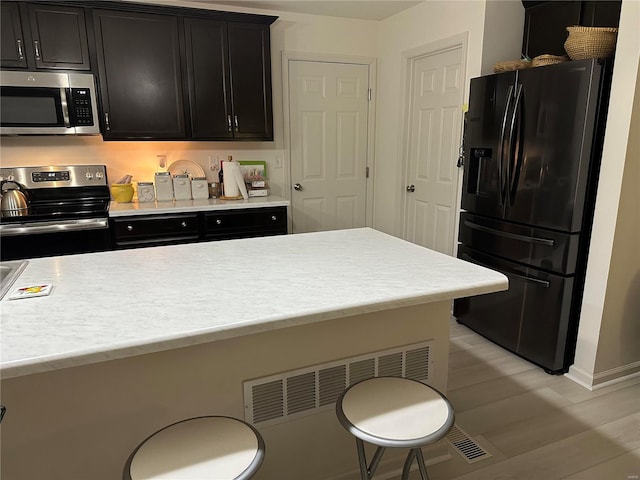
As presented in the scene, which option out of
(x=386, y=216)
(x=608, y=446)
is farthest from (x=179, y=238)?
(x=608, y=446)

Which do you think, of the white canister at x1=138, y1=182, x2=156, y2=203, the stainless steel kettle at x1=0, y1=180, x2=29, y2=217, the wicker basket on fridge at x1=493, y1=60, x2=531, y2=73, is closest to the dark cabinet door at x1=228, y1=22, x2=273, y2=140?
the white canister at x1=138, y1=182, x2=156, y2=203

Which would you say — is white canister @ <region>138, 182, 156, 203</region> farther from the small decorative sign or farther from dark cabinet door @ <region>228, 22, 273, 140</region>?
the small decorative sign

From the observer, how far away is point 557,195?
91.1 inches

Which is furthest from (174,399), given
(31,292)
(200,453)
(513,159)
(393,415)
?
(513,159)

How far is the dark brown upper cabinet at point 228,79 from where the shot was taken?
10.5 ft

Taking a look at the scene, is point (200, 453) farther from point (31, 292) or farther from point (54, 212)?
point (54, 212)

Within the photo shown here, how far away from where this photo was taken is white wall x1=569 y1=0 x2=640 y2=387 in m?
2.05

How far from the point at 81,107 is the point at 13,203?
80 cm

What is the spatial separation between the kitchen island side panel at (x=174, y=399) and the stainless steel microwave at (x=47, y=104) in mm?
2357

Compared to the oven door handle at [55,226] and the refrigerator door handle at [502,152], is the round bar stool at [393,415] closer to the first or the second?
the refrigerator door handle at [502,152]

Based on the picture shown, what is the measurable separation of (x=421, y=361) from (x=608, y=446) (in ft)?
3.45

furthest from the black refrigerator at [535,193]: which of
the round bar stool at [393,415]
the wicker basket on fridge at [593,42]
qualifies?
the round bar stool at [393,415]

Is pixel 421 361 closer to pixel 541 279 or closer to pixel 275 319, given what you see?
pixel 275 319

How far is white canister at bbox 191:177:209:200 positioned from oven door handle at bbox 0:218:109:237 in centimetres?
74
